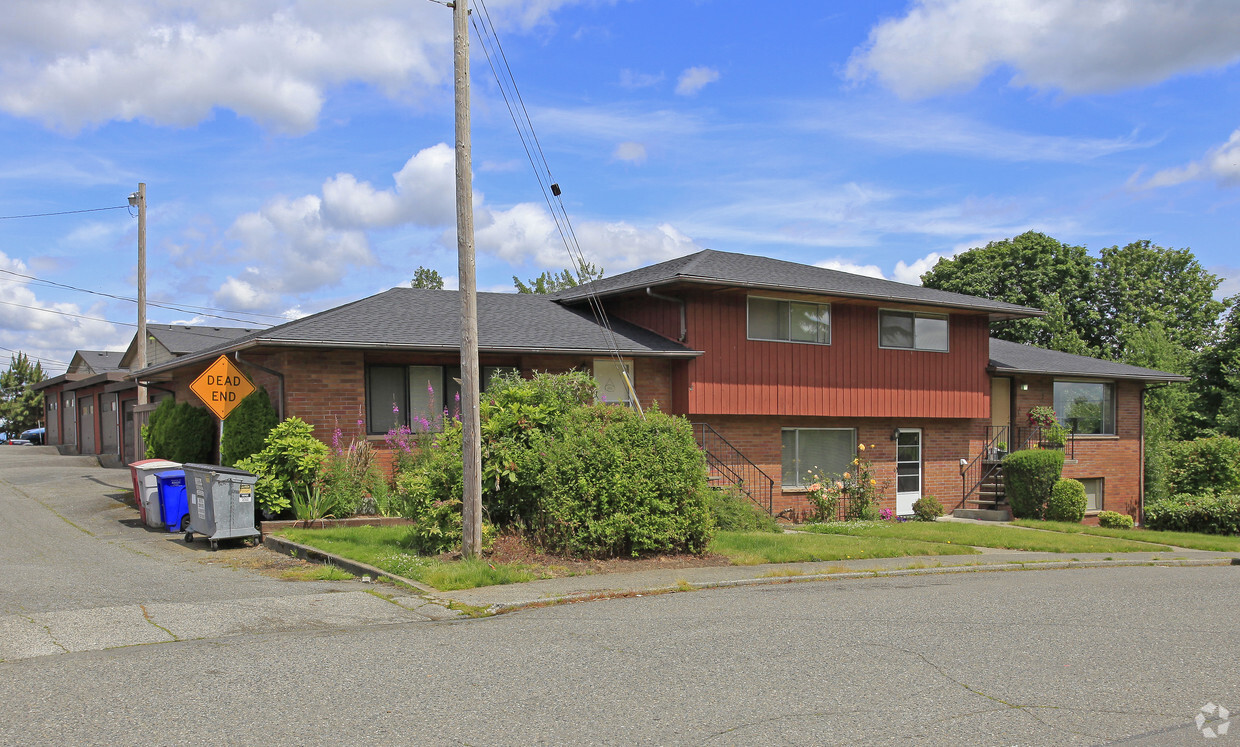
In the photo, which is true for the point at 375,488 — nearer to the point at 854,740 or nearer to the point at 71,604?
the point at 71,604

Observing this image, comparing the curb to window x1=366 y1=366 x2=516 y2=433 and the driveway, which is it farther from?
window x1=366 y1=366 x2=516 y2=433

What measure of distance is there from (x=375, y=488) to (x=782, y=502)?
934cm

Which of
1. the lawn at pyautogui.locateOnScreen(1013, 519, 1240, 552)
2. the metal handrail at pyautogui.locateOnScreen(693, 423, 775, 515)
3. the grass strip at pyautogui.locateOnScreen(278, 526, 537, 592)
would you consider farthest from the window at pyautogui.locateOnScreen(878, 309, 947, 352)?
the grass strip at pyautogui.locateOnScreen(278, 526, 537, 592)

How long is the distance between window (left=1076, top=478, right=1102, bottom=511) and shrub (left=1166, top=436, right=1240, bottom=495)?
2.47 metres

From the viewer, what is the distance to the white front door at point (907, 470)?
77.1 feet

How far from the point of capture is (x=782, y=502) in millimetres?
21297

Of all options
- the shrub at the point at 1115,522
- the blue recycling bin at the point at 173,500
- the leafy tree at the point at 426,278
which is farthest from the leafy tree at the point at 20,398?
the shrub at the point at 1115,522

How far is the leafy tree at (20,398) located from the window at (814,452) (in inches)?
2284

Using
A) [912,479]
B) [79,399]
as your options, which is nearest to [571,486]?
[912,479]

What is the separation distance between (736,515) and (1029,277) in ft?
113

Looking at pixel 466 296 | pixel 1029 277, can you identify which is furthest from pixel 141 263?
pixel 1029 277

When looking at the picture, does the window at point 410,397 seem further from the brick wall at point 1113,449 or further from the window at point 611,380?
the brick wall at point 1113,449

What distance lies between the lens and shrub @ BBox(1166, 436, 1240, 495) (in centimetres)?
2647

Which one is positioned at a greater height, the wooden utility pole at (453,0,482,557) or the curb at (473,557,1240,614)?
the wooden utility pole at (453,0,482,557)
